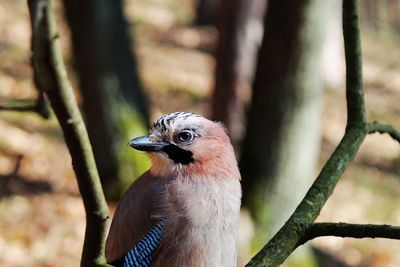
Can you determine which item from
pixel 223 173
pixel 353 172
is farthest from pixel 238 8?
pixel 223 173

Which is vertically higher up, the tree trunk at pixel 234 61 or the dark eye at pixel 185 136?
the dark eye at pixel 185 136

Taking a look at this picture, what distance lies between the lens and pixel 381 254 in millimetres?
8750

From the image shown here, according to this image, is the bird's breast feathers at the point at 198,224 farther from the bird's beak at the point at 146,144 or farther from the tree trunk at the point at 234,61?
the tree trunk at the point at 234,61

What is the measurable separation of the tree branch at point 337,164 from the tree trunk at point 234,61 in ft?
21.2

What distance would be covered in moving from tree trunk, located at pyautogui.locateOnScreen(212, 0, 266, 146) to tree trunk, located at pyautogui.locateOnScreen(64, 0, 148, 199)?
5.99 feet

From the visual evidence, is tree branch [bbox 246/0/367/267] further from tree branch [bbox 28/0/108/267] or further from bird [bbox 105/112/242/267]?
tree branch [bbox 28/0/108/267]

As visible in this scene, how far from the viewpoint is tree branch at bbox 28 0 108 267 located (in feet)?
9.27

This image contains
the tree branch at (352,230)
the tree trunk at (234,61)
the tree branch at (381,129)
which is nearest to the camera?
the tree branch at (352,230)

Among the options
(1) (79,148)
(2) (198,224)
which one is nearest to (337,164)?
(2) (198,224)

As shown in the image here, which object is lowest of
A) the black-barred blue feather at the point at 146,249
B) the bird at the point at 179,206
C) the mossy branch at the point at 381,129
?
the black-barred blue feather at the point at 146,249

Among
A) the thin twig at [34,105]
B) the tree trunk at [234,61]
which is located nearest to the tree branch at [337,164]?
the thin twig at [34,105]

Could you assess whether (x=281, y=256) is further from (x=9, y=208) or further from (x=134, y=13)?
(x=134, y=13)

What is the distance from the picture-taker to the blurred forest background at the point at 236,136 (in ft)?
23.4

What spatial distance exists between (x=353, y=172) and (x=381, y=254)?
7.44ft
